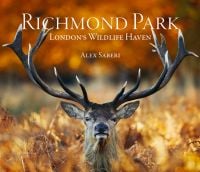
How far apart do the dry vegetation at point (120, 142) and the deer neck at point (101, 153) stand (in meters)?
Result: 0.08

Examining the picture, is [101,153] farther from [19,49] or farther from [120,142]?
[19,49]

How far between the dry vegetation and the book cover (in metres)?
0.01

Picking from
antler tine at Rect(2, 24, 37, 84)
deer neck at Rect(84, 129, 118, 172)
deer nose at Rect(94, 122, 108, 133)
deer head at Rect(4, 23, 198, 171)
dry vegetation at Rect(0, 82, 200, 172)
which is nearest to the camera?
deer nose at Rect(94, 122, 108, 133)

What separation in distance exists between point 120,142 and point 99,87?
244 cm

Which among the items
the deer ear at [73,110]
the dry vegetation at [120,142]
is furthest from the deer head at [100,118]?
the dry vegetation at [120,142]

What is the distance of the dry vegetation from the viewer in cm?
1025

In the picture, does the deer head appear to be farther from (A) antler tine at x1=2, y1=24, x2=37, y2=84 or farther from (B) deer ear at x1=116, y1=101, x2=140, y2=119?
(A) antler tine at x1=2, y1=24, x2=37, y2=84

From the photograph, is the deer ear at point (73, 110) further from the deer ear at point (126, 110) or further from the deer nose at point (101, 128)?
the deer nose at point (101, 128)

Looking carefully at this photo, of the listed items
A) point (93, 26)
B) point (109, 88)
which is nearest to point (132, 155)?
point (93, 26)

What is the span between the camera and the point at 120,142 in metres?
10.6

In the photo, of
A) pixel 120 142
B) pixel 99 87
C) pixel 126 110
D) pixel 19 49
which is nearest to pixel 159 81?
pixel 126 110

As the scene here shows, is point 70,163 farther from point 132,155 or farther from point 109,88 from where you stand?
point 109,88

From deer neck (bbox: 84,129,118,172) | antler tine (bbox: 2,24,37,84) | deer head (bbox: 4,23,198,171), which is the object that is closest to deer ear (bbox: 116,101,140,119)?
deer head (bbox: 4,23,198,171)

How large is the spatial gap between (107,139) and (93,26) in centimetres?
230
